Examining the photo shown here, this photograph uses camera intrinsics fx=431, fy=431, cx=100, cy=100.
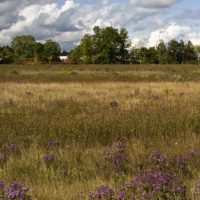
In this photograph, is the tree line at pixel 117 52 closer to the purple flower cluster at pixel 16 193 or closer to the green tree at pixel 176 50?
the green tree at pixel 176 50

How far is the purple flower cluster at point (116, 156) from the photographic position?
697 centimetres

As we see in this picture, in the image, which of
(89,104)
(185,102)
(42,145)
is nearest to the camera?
(42,145)

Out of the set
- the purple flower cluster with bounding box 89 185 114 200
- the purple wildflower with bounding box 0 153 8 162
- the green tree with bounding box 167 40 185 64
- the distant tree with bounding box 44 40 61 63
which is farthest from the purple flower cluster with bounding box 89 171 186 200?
the distant tree with bounding box 44 40 61 63

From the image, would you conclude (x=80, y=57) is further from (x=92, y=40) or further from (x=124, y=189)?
(x=124, y=189)

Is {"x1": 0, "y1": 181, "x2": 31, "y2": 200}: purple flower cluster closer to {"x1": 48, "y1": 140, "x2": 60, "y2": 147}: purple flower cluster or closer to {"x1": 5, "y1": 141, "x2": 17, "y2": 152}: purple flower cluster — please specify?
{"x1": 5, "y1": 141, "x2": 17, "y2": 152}: purple flower cluster

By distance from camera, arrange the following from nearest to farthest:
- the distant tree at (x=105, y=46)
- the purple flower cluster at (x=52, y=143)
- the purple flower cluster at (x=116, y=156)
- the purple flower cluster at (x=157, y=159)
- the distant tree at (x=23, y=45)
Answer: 1. the purple flower cluster at (x=157, y=159)
2. the purple flower cluster at (x=116, y=156)
3. the purple flower cluster at (x=52, y=143)
4. the distant tree at (x=105, y=46)
5. the distant tree at (x=23, y=45)

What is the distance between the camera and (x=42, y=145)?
8.62 m

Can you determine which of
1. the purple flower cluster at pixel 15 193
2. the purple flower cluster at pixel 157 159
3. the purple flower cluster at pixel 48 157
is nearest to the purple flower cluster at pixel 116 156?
the purple flower cluster at pixel 157 159

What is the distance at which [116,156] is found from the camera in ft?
23.5

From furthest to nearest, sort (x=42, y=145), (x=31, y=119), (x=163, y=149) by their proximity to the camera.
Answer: (x=31, y=119), (x=42, y=145), (x=163, y=149)

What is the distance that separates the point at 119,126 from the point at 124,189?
4.70 meters

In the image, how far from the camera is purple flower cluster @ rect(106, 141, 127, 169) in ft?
22.9

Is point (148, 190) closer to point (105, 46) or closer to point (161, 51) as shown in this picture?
point (105, 46)

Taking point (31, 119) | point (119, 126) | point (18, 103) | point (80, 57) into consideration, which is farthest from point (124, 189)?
point (80, 57)
